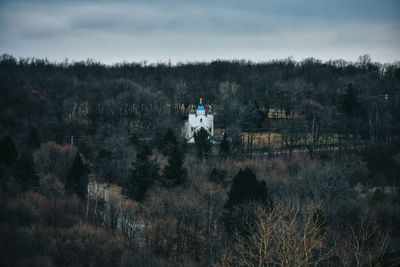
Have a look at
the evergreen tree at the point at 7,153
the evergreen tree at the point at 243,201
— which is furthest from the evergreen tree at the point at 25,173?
the evergreen tree at the point at 243,201

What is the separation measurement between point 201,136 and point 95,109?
28071 millimetres

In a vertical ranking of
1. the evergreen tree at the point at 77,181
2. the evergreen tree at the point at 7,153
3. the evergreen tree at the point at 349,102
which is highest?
the evergreen tree at the point at 349,102

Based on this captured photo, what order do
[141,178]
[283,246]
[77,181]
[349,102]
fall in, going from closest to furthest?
[283,246] < [77,181] < [141,178] < [349,102]

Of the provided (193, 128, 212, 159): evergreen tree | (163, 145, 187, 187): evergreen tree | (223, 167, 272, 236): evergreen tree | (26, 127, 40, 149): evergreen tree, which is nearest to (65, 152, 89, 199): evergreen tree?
(163, 145, 187, 187): evergreen tree

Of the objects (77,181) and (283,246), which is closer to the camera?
(283,246)

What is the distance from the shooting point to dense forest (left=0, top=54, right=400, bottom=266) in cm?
1769

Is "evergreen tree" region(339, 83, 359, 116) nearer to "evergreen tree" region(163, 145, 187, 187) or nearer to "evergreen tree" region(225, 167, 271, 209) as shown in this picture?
"evergreen tree" region(163, 145, 187, 187)

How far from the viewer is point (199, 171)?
32406mm

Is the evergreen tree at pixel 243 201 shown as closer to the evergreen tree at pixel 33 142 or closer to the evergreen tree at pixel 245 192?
the evergreen tree at pixel 245 192

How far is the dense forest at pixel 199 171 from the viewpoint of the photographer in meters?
17.7

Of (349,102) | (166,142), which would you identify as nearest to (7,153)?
(166,142)

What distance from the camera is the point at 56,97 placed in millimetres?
60938

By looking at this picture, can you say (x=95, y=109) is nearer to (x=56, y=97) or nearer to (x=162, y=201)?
(x=56, y=97)

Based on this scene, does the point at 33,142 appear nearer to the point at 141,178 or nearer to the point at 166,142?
the point at 166,142
